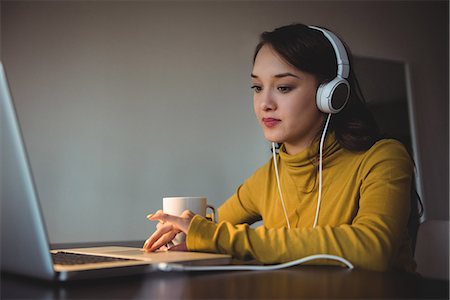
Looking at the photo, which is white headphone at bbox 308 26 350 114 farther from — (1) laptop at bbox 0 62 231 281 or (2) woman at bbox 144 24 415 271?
(1) laptop at bbox 0 62 231 281

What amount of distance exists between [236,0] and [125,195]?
1186 millimetres

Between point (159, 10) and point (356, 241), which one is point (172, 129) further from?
point (356, 241)

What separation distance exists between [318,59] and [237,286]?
827mm

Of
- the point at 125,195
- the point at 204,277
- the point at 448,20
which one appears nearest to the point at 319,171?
the point at 204,277

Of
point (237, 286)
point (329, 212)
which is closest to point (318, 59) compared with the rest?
point (329, 212)

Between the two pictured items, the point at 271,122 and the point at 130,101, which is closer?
the point at 271,122

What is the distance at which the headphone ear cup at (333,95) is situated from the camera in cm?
136

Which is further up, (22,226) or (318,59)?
(318,59)

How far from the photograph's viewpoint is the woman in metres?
1.23

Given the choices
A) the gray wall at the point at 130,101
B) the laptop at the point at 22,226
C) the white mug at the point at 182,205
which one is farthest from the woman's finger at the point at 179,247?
the gray wall at the point at 130,101

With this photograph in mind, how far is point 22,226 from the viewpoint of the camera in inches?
29.5

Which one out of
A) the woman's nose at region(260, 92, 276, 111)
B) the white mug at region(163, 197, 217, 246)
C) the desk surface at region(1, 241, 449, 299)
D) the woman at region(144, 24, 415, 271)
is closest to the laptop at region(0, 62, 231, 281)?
the desk surface at region(1, 241, 449, 299)

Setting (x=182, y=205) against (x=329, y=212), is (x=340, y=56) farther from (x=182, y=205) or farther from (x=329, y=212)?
(x=182, y=205)

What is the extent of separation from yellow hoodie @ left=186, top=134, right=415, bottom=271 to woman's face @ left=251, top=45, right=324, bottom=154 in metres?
0.08
